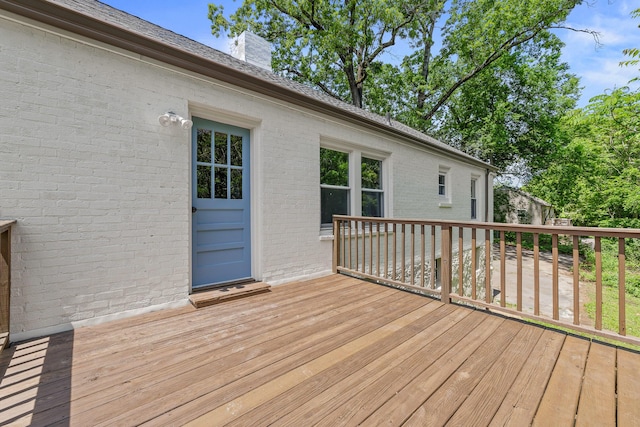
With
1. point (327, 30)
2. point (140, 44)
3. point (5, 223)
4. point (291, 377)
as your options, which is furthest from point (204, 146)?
point (327, 30)

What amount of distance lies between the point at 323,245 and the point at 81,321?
2.98 metres

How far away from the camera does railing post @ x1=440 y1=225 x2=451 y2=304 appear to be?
3.08 m

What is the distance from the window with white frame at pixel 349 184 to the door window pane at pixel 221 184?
1621 millimetres

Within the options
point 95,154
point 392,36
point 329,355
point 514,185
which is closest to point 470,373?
point 329,355

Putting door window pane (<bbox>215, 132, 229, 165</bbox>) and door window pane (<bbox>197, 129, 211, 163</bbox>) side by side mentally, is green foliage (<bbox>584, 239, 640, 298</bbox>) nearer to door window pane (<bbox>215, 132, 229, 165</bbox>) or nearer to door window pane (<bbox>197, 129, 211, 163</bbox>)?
door window pane (<bbox>215, 132, 229, 165</bbox>)

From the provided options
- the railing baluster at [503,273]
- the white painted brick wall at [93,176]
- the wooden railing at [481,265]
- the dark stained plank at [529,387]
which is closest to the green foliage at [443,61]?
the wooden railing at [481,265]

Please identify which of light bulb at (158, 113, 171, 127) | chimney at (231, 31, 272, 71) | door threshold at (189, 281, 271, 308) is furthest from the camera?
chimney at (231, 31, 272, 71)

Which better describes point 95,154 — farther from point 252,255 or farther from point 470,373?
point 470,373

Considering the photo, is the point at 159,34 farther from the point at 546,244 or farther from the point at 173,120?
the point at 546,244

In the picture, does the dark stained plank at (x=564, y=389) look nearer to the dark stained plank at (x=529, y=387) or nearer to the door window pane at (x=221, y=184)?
the dark stained plank at (x=529, y=387)

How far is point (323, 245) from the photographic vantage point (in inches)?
175

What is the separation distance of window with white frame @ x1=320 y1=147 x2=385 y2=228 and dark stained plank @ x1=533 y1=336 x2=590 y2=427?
3275mm

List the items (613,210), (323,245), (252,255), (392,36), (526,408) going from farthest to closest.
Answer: (392,36) < (613,210) < (323,245) < (252,255) < (526,408)

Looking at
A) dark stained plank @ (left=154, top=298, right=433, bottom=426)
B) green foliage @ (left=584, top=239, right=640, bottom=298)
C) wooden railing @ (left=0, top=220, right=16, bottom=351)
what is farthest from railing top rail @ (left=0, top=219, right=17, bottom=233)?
green foliage @ (left=584, top=239, right=640, bottom=298)
